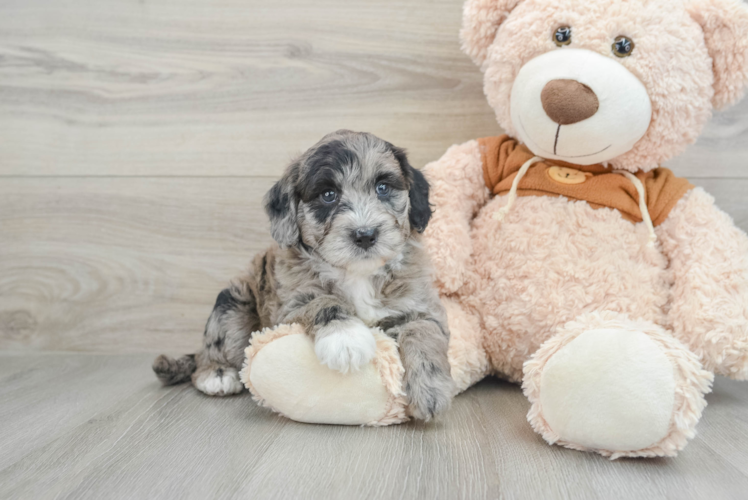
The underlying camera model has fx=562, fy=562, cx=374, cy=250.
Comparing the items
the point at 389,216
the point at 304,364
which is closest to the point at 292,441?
the point at 304,364

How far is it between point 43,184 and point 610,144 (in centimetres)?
239

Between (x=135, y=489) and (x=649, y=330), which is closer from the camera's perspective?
(x=135, y=489)

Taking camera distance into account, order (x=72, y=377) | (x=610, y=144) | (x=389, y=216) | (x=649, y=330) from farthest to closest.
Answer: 1. (x=72, y=377)
2. (x=610, y=144)
3. (x=389, y=216)
4. (x=649, y=330)

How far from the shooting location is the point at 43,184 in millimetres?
2559

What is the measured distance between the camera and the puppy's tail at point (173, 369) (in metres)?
2.10

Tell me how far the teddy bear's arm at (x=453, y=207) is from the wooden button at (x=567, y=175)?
0.87ft

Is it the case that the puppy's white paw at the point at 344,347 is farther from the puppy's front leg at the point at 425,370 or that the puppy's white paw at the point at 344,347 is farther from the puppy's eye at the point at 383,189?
the puppy's eye at the point at 383,189

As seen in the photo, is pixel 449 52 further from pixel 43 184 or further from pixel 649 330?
pixel 43 184

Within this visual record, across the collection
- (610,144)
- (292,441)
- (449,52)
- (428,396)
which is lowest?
(292,441)

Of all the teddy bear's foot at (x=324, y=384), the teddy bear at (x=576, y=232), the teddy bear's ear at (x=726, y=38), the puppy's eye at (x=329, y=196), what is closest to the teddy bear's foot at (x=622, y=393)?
the teddy bear at (x=576, y=232)

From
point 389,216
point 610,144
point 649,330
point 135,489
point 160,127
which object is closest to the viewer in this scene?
point 135,489

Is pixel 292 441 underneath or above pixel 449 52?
underneath

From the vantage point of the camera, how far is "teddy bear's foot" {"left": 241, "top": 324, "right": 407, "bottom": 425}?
156 cm

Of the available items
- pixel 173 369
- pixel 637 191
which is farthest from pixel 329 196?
pixel 637 191
